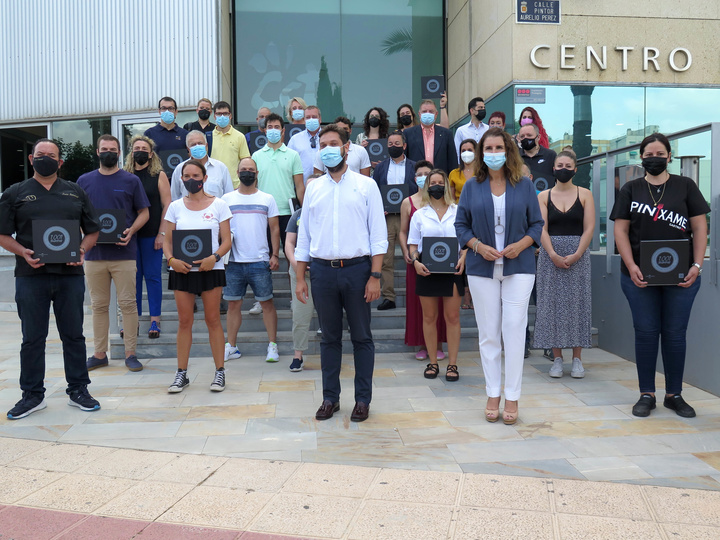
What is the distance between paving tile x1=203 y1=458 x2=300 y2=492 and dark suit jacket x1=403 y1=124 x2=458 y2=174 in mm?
5415

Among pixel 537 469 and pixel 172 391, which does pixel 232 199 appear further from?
pixel 537 469

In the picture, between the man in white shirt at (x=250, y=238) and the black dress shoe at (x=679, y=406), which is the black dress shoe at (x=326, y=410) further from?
the black dress shoe at (x=679, y=406)

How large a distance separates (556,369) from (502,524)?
11.1ft

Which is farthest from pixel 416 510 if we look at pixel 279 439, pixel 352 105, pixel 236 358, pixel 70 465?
pixel 352 105

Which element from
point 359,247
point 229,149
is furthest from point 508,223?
point 229,149

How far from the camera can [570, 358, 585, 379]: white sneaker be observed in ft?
20.8

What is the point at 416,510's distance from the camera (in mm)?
3385

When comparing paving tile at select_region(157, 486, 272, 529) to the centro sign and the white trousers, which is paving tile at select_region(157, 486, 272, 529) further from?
the centro sign

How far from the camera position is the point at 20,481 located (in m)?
3.90

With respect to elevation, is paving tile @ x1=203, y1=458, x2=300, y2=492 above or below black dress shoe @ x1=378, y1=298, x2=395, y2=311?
below

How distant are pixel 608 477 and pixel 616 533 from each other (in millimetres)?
749

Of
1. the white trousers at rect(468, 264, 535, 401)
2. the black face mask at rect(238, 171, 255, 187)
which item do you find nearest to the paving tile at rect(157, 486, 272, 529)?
the white trousers at rect(468, 264, 535, 401)

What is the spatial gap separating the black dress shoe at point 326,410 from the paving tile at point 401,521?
1593mm

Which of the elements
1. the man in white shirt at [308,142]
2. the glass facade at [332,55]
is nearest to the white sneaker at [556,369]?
the man in white shirt at [308,142]
